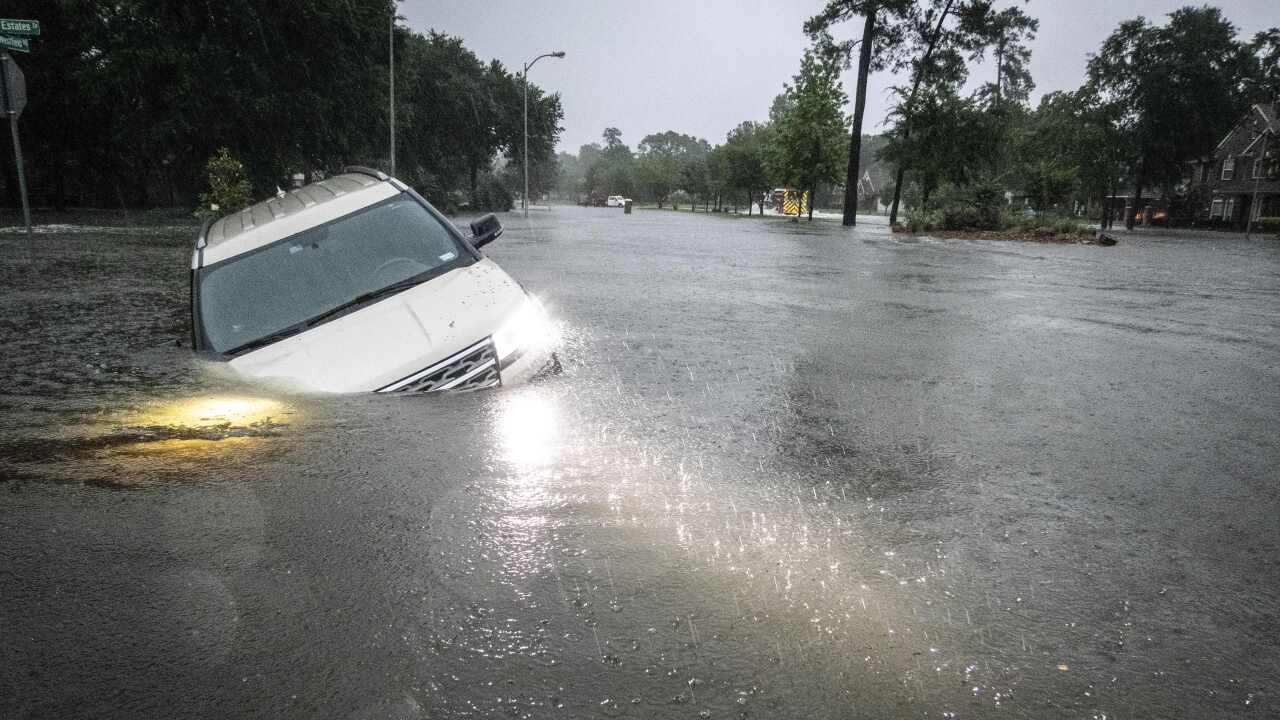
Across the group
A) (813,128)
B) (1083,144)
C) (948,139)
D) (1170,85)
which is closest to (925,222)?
(948,139)

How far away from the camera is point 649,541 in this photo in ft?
9.61

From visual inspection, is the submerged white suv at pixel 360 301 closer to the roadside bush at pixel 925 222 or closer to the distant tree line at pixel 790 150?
the roadside bush at pixel 925 222

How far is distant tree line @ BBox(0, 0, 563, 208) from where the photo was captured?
1118 inches

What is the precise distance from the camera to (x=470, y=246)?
20.0 ft

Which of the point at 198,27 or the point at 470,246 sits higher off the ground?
the point at 198,27

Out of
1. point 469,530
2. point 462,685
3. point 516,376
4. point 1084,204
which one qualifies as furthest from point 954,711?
point 1084,204

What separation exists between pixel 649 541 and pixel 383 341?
2456 mm

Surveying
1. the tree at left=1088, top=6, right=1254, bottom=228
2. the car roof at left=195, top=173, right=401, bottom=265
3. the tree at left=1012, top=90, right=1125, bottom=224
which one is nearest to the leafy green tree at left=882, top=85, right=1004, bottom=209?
the tree at left=1012, top=90, right=1125, bottom=224

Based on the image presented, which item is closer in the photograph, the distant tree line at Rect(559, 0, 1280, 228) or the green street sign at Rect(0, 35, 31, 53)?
the green street sign at Rect(0, 35, 31, 53)

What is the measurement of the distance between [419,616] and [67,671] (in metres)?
0.93

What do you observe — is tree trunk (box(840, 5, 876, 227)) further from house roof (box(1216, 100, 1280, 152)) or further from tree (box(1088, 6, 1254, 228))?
house roof (box(1216, 100, 1280, 152))

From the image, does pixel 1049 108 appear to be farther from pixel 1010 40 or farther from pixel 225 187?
pixel 225 187

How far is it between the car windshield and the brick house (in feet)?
220

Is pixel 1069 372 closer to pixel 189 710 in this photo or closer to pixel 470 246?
pixel 470 246
